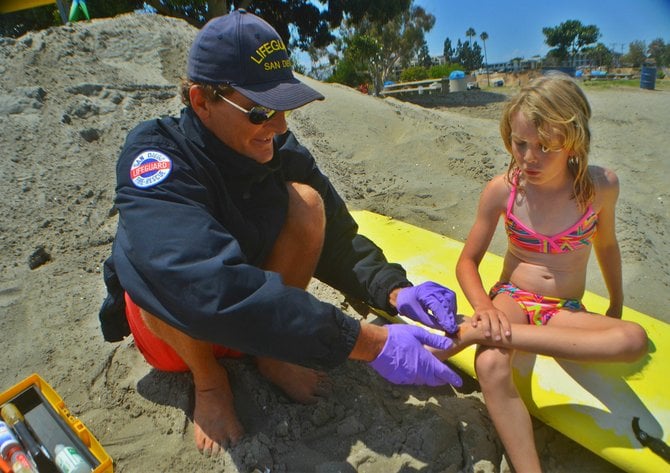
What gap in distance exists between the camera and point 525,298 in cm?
178

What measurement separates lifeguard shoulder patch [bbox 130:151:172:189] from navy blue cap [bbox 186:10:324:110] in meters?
0.26

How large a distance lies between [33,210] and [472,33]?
173 ft

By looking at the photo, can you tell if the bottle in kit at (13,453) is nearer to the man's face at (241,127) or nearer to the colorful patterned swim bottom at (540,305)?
the man's face at (241,127)

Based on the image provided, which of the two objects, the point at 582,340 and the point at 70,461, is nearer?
the point at 70,461

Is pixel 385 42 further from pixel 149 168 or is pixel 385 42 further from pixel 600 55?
pixel 149 168

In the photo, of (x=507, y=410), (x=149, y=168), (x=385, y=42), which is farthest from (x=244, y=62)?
(x=385, y=42)

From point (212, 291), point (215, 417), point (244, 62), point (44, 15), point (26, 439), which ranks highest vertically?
point (44, 15)

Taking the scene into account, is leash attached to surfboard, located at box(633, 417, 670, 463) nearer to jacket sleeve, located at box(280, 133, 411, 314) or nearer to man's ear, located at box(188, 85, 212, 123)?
jacket sleeve, located at box(280, 133, 411, 314)

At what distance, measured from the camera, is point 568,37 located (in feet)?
121

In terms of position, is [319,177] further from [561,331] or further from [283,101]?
[561,331]

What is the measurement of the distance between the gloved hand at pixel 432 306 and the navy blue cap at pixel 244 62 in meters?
0.75

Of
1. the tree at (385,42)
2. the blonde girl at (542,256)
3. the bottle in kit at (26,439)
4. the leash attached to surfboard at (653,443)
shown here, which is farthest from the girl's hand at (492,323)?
the tree at (385,42)

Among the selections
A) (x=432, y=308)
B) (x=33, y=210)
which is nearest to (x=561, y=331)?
(x=432, y=308)

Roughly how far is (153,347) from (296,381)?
50 cm
